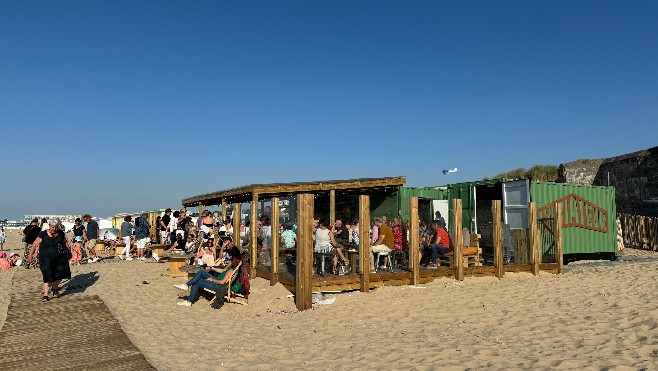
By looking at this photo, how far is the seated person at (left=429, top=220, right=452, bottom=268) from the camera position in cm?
1077

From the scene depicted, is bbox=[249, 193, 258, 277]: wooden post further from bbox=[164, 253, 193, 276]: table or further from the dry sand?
bbox=[164, 253, 193, 276]: table

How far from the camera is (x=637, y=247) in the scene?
19344 mm

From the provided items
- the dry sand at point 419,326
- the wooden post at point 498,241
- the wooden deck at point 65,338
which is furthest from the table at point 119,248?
the wooden post at point 498,241

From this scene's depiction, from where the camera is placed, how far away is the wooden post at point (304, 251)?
27.0 ft

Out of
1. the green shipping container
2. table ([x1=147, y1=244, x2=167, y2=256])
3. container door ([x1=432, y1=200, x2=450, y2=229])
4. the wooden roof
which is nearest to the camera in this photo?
the wooden roof

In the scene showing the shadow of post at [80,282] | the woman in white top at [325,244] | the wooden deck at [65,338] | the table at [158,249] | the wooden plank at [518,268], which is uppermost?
the woman in white top at [325,244]

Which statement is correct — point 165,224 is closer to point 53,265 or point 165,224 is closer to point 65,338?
point 53,265

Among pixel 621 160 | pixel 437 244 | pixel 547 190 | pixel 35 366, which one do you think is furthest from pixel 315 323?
pixel 621 160

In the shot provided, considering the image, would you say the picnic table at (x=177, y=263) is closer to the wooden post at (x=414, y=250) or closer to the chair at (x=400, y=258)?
the chair at (x=400, y=258)

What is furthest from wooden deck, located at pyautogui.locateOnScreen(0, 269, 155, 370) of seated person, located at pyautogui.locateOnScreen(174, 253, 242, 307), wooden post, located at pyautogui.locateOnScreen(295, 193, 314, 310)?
wooden post, located at pyautogui.locateOnScreen(295, 193, 314, 310)

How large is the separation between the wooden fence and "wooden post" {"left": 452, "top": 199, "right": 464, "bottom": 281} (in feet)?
43.5

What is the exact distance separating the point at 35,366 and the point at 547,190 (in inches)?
543

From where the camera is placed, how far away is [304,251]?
8.27m

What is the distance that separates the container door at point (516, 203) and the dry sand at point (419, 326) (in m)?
3.74
